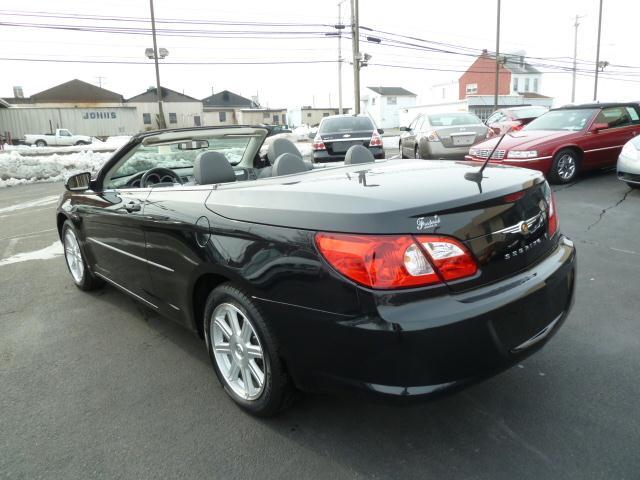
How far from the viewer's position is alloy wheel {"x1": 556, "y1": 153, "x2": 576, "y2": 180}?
8.82 meters

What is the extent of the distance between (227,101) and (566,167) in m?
87.6

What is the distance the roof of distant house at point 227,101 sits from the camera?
88.9 m

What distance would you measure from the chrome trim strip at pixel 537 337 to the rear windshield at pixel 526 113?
1540 centimetres

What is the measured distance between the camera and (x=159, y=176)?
385 centimetres

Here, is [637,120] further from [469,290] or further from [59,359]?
[59,359]

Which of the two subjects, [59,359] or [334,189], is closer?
[334,189]

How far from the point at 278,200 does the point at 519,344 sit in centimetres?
122

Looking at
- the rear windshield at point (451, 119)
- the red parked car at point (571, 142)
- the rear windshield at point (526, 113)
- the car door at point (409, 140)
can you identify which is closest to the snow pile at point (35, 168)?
the car door at point (409, 140)

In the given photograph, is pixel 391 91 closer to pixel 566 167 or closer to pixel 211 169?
pixel 566 167

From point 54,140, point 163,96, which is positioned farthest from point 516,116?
point 163,96

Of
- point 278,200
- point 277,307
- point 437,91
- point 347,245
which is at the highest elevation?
point 437,91

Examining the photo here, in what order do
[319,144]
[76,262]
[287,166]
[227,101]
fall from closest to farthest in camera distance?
[287,166] → [76,262] → [319,144] → [227,101]

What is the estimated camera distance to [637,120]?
31.6ft

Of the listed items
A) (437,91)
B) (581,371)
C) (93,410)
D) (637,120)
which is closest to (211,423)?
(93,410)
